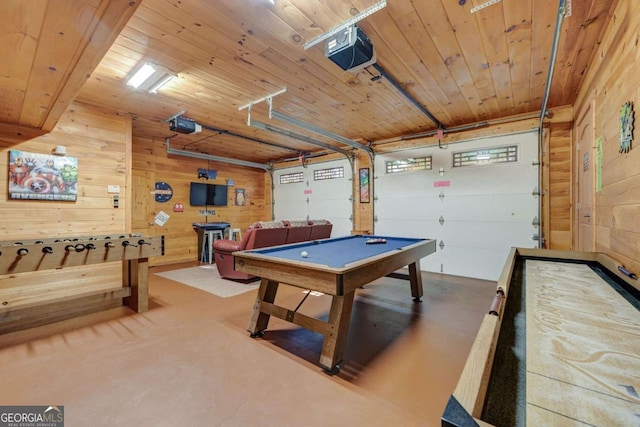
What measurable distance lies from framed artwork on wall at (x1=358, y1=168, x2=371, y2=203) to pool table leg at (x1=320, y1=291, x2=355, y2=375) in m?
3.83

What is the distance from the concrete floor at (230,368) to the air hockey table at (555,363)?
93 centimetres

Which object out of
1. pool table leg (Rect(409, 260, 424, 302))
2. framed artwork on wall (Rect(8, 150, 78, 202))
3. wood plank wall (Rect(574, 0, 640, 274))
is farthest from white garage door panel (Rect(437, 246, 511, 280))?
framed artwork on wall (Rect(8, 150, 78, 202))

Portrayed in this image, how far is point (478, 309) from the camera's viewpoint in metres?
3.14

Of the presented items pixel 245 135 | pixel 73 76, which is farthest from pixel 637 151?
pixel 245 135

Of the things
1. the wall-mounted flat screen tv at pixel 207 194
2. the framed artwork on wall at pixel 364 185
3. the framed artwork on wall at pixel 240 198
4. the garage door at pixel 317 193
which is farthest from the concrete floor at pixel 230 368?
the framed artwork on wall at pixel 240 198

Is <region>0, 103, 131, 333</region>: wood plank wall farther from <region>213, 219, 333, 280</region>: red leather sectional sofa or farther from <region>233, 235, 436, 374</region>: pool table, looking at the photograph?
<region>233, 235, 436, 374</region>: pool table

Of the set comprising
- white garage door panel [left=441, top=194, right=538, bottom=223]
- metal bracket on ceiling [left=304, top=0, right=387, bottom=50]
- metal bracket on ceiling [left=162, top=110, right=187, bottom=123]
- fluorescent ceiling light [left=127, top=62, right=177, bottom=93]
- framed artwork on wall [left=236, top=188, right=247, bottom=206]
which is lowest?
white garage door panel [left=441, top=194, right=538, bottom=223]

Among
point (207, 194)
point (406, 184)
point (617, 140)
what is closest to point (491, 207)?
point (406, 184)

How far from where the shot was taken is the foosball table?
2.39m

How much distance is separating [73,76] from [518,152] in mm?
5368

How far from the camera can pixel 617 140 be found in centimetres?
183

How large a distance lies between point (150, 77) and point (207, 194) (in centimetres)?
400

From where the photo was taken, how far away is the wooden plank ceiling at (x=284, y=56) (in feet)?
5.71

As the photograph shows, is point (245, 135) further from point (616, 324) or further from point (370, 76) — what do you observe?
point (616, 324)
